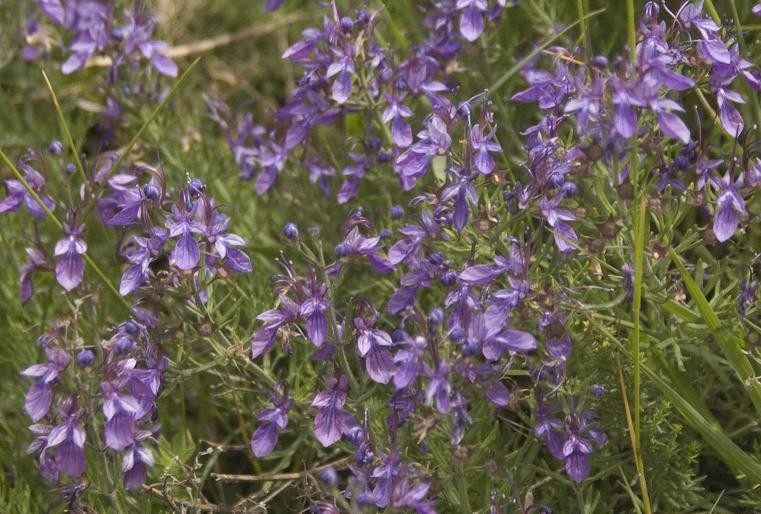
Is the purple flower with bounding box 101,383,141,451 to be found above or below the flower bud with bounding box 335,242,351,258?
below

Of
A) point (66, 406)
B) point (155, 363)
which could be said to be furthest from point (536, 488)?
point (66, 406)

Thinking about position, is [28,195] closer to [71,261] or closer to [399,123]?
[71,261]

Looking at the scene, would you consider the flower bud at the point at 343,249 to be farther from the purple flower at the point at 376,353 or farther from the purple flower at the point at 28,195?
the purple flower at the point at 28,195

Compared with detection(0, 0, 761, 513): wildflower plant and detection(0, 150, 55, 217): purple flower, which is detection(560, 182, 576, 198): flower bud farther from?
detection(0, 150, 55, 217): purple flower

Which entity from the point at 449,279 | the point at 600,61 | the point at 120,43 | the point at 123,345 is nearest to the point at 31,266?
the point at 123,345

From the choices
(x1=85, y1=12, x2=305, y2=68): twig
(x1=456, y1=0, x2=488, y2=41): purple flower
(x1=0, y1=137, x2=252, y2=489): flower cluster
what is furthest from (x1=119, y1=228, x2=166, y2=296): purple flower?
(x1=85, y1=12, x2=305, y2=68): twig

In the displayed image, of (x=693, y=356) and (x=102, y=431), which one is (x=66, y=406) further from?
(x=693, y=356)

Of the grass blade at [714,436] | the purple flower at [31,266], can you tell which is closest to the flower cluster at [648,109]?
the grass blade at [714,436]
